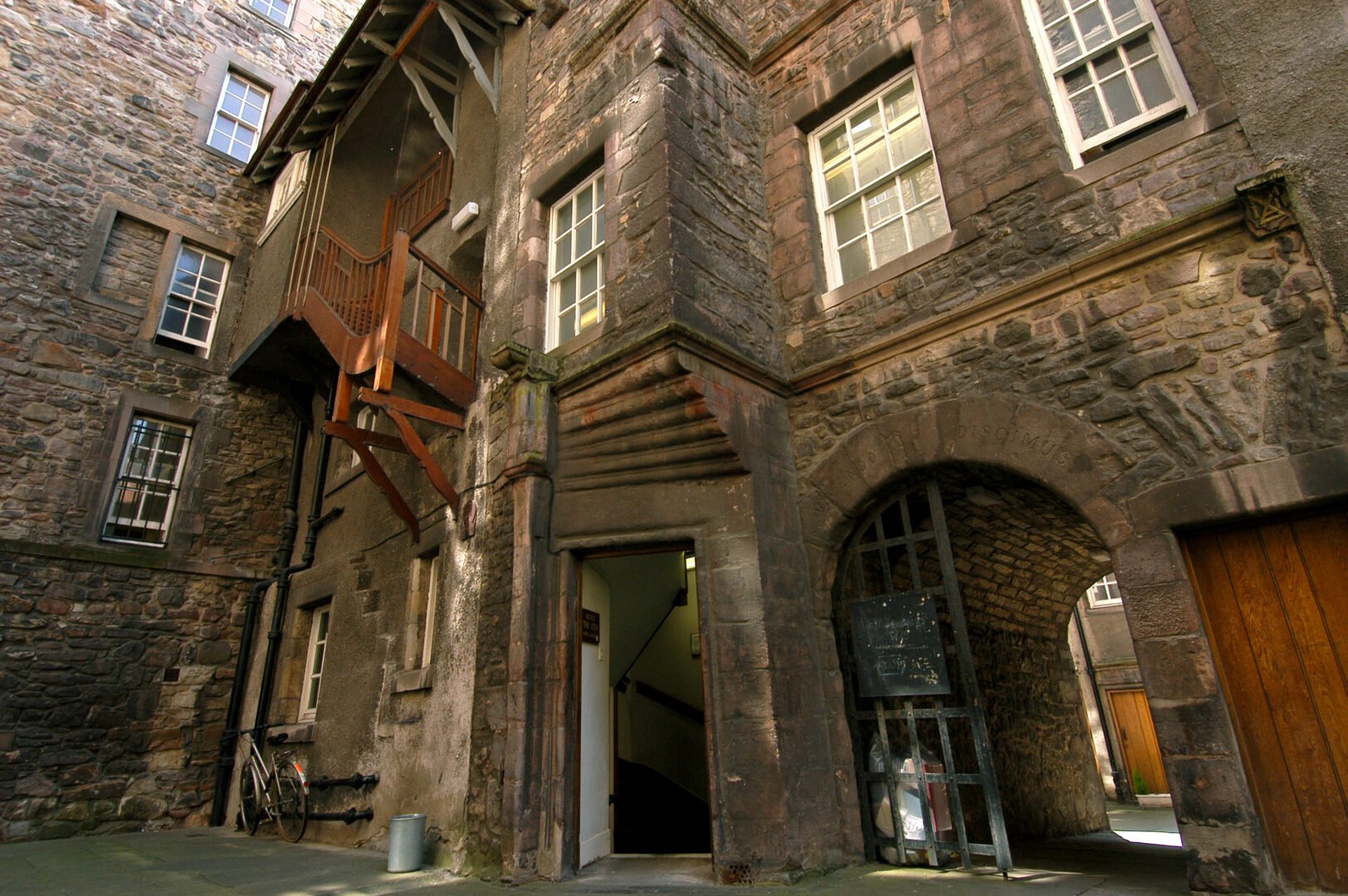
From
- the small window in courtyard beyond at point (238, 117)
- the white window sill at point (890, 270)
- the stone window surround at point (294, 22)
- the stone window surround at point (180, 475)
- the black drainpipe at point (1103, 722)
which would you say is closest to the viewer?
the white window sill at point (890, 270)

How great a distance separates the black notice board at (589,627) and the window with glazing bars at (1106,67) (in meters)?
4.70

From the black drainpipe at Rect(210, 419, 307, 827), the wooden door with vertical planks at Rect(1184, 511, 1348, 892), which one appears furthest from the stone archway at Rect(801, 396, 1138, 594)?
the black drainpipe at Rect(210, 419, 307, 827)

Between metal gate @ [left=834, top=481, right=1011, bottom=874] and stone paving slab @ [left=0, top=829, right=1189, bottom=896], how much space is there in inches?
9.0

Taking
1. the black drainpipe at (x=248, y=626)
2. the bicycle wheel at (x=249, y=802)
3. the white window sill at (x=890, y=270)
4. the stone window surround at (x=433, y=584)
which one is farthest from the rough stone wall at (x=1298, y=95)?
the black drainpipe at (x=248, y=626)

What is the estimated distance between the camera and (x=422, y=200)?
32.2ft

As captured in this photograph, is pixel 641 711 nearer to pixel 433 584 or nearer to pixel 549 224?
pixel 433 584

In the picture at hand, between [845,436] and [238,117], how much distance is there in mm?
13141

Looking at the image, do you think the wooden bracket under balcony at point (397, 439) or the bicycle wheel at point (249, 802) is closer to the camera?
the wooden bracket under balcony at point (397, 439)

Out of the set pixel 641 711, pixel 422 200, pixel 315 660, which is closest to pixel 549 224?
pixel 422 200

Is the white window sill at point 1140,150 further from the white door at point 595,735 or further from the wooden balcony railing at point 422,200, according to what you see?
the wooden balcony railing at point 422,200

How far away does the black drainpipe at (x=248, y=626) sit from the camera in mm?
9133

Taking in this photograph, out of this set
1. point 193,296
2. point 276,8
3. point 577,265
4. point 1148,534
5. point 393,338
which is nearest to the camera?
point 1148,534

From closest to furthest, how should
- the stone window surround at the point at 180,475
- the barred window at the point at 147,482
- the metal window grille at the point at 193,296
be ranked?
the stone window surround at the point at 180,475 → the barred window at the point at 147,482 → the metal window grille at the point at 193,296

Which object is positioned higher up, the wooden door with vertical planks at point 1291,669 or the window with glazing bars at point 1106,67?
the window with glazing bars at point 1106,67
